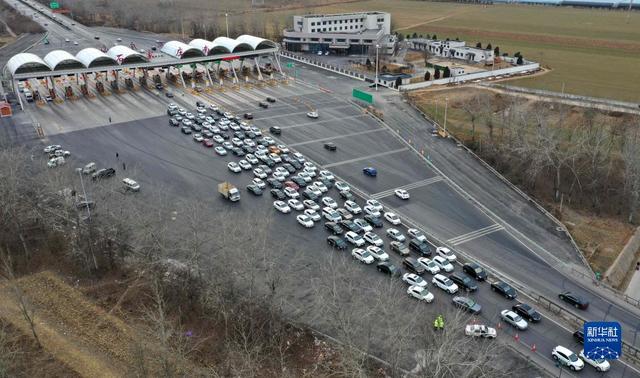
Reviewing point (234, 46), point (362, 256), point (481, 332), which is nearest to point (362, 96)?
point (234, 46)

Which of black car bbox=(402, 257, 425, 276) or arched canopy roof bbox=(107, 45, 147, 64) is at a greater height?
arched canopy roof bbox=(107, 45, 147, 64)

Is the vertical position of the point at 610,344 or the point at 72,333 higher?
the point at 610,344

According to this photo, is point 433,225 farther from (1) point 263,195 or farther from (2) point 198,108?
(2) point 198,108

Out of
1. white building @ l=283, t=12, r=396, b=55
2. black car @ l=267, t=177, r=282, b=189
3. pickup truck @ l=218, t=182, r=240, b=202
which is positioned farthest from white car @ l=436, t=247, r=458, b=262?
white building @ l=283, t=12, r=396, b=55

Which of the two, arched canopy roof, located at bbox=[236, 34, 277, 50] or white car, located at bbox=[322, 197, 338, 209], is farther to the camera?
arched canopy roof, located at bbox=[236, 34, 277, 50]

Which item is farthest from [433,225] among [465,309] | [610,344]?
[610,344]

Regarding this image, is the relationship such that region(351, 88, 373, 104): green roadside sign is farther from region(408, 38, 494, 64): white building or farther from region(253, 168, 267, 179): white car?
region(408, 38, 494, 64): white building

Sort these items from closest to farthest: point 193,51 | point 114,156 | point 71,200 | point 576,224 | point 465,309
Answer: point 465,309 < point 71,200 < point 576,224 < point 114,156 < point 193,51
